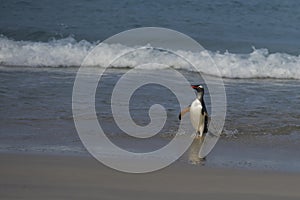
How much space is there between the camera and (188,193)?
516cm

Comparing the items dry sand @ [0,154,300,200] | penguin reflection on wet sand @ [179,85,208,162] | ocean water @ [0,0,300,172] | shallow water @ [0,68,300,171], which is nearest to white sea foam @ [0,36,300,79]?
ocean water @ [0,0,300,172]

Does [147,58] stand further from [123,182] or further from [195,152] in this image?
[123,182]

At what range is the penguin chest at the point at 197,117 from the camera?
292 inches

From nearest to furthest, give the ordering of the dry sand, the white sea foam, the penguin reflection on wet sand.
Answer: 1. the dry sand
2. the penguin reflection on wet sand
3. the white sea foam

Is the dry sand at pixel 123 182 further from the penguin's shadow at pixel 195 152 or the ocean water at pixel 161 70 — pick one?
the ocean water at pixel 161 70

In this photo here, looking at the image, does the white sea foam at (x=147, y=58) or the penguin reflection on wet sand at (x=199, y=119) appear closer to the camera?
the penguin reflection on wet sand at (x=199, y=119)

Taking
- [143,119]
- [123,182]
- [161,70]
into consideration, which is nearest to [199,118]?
[143,119]

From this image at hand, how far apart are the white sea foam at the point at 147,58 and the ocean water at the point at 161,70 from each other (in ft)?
0.06

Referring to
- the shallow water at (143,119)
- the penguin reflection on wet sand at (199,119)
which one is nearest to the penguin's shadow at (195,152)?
the penguin reflection on wet sand at (199,119)

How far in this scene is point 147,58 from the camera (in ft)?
40.1

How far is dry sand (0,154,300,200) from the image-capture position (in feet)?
16.6

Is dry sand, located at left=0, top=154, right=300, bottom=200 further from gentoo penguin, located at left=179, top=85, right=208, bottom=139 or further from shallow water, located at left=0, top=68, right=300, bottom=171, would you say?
gentoo penguin, located at left=179, top=85, right=208, bottom=139

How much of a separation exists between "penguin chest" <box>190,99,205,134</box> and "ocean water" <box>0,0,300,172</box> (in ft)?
0.80

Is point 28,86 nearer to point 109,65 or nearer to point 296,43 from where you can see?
point 109,65
